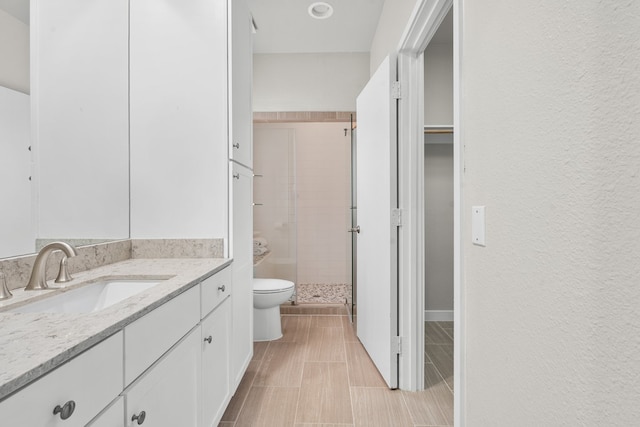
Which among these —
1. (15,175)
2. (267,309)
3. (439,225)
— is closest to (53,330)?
(15,175)

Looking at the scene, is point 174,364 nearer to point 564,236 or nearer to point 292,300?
point 564,236

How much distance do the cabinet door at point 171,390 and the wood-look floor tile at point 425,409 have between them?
3.71 feet

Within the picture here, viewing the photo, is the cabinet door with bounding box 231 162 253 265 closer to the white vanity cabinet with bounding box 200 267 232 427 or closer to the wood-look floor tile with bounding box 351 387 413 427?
the white vanity cabinet with bounding box 200 267 232 427

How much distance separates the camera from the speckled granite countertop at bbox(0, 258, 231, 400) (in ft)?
1.87

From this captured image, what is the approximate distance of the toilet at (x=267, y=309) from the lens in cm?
269

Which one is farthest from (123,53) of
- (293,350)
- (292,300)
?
(292,300)

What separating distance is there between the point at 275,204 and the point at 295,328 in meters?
1.38

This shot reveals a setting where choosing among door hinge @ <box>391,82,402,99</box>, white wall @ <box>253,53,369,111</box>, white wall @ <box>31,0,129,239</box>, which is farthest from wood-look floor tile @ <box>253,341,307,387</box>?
white wall @ <box>253,53,369,111</box>

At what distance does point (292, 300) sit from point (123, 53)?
2.63 m

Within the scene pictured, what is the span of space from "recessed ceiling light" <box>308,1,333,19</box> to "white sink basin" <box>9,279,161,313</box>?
2363mm

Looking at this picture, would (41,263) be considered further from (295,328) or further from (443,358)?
(443,358)

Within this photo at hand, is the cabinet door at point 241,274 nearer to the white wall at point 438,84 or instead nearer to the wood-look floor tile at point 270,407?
the wood-look floor tile at point 270,407

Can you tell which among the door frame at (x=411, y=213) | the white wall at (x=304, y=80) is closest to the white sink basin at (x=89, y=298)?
the door frame at (x=411, y=213)

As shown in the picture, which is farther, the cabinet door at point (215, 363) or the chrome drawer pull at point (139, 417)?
the cabinet door at point (215, 363)
